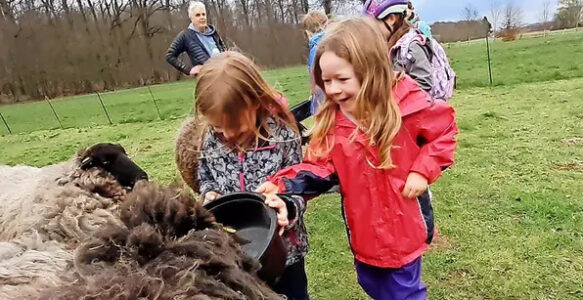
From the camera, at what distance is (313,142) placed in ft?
8.27

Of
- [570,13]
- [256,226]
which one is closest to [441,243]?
[256,226]

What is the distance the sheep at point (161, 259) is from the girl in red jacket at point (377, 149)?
1181 millimetres

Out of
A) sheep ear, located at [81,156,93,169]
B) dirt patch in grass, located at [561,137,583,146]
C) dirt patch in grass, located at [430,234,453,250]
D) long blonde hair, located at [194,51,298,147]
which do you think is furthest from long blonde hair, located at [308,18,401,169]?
dirt patch in grass, located at [561,137,583,146]

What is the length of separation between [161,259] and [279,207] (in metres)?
0.72

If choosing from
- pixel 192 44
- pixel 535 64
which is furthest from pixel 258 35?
pixel 192 44

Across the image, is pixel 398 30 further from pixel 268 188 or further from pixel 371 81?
pixel 268 188

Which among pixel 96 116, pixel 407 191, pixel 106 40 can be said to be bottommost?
pixel 96 116

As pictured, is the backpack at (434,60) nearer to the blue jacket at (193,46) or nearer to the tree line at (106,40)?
the blue jacket at (193,46)

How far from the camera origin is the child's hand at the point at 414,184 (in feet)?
7.82

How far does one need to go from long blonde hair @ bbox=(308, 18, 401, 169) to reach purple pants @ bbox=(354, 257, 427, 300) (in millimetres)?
539

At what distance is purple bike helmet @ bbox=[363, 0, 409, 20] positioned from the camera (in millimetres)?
3633

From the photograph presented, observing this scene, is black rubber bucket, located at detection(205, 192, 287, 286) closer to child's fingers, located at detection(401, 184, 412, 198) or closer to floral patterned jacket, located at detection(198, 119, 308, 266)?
floral patterned jacket, located at detection(198, 119, 308, 266)

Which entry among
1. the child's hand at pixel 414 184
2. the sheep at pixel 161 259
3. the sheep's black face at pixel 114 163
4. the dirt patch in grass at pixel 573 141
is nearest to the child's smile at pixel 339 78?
the child's hand at pixel 414 184

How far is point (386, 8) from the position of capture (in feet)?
12.0
